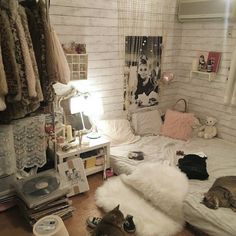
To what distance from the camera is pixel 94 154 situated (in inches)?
106

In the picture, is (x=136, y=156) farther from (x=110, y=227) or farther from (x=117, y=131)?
(x=110, y=227)

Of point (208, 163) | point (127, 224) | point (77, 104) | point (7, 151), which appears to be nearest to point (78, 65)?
point (77, 104)

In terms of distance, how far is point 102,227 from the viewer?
1758 millimetres

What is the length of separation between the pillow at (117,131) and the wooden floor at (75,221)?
0.72m

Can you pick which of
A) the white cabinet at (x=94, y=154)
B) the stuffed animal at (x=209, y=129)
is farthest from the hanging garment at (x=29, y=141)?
the stuffed animal at (x=209, y=129)

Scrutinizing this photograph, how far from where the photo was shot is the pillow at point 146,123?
10.6ft

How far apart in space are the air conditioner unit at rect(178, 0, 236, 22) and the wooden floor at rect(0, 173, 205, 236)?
7.61ft

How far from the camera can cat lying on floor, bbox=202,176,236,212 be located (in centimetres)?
193

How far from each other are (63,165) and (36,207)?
0.46 m

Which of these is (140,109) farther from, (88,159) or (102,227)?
(102,227)

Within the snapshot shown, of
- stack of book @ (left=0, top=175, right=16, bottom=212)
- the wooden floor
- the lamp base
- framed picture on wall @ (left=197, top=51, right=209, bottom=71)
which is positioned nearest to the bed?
the lamp base

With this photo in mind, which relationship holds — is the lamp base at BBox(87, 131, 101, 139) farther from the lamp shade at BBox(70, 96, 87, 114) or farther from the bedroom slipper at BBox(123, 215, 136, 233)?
the bedroom slipper at BBox(123, 215, 136, 233)

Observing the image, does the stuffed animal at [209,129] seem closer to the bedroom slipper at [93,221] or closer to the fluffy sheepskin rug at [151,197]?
the fluffy sheepskin rug at [151,197]

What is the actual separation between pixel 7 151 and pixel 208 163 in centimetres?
194
